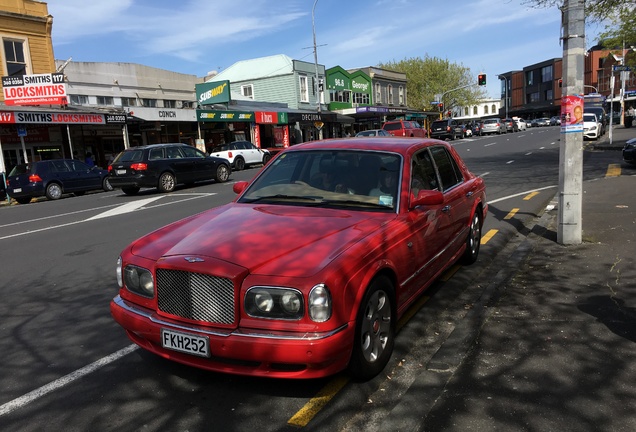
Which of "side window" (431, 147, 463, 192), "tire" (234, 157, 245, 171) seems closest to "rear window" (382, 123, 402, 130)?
"tire" (234, 157, 245, 171)

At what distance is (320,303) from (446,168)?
3095 millimetres

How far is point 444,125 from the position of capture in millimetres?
47031

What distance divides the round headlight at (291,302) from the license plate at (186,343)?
0.52 metres

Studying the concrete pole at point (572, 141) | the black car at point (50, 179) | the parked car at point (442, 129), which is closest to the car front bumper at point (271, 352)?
the concrete pole at point (572, 141)

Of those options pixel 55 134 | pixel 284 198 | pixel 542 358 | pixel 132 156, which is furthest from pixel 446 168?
pixel 55 134

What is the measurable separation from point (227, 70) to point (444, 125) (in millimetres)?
21895

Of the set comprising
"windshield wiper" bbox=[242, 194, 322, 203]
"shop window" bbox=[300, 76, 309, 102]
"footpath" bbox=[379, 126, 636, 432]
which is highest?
"shop window" bbox=[300, 76, 309, 102]

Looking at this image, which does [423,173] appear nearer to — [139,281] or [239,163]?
[139,281]

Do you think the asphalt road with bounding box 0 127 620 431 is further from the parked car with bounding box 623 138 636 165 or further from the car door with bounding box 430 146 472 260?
the parked car with bounding box 623 138 636 165

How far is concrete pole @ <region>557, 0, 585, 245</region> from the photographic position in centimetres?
644

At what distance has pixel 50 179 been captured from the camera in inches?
699

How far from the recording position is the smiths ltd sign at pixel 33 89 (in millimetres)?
21422

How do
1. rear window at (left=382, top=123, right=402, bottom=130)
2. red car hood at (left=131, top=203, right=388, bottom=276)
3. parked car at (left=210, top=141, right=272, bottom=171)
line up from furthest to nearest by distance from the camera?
rear window at (left=382, top=123, right=402, bottom=130) → parked car at (left=210, top=141, right=272, bottom=171) → red car hood at (left=131, top=203, right=388, bottom=276)

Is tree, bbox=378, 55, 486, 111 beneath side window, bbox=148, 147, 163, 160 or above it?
above
